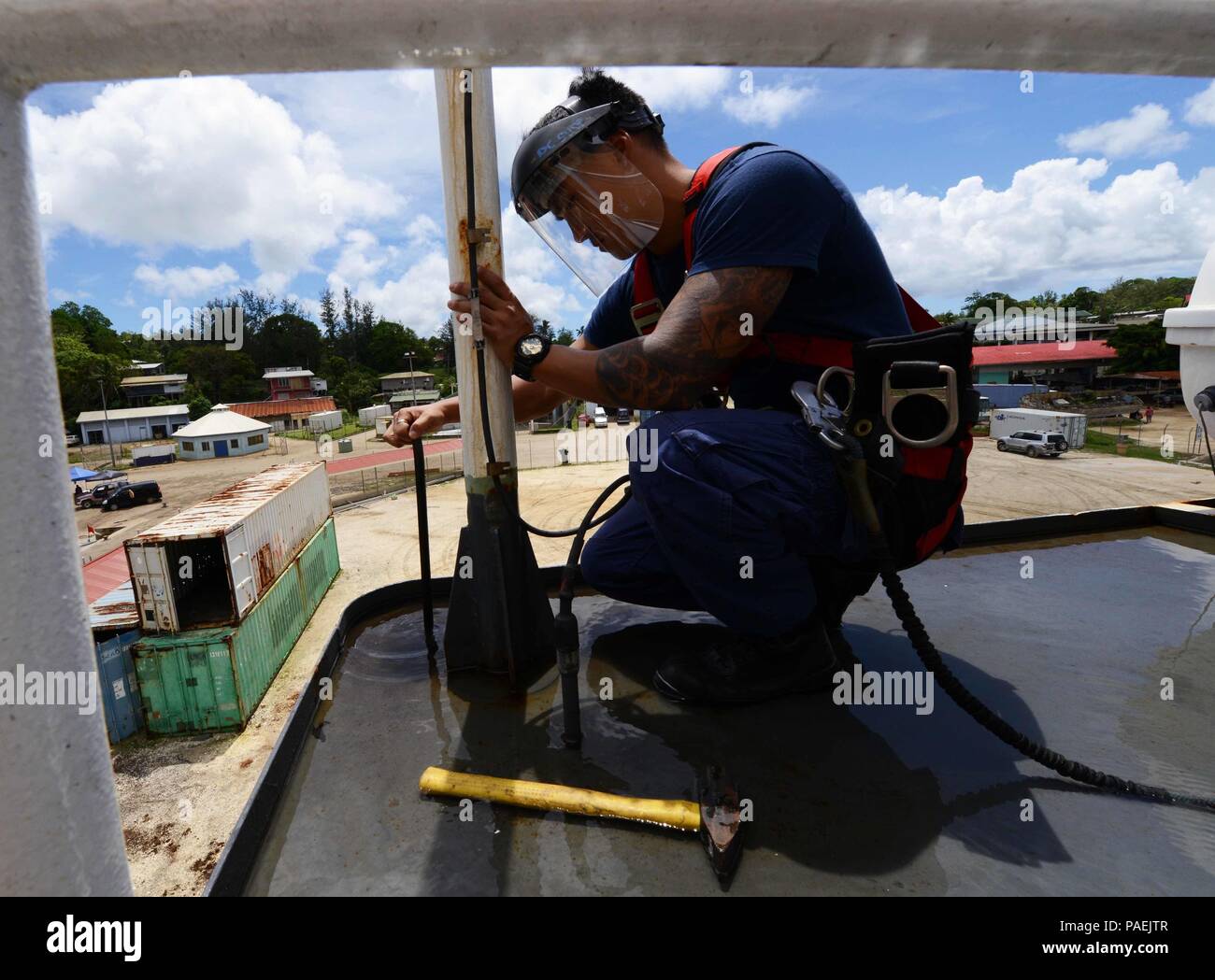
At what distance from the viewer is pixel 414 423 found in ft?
8.92

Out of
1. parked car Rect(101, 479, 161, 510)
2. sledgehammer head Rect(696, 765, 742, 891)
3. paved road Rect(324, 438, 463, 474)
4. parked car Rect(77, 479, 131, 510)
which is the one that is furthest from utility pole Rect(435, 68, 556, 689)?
paved road Rect(324, 438, 463, 474)

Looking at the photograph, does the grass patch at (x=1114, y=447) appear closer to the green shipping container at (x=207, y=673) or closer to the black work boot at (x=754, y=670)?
the green shipping container at (x=207, y=673)

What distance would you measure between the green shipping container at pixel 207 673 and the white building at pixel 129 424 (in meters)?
49.8

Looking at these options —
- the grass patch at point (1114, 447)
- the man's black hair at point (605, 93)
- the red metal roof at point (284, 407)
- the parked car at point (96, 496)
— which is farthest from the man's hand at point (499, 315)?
the red metal roof at point (284, 407)

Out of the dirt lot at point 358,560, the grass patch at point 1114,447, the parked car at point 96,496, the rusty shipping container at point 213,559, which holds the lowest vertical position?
the dirt lot at point 358,560

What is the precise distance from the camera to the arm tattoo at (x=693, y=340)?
199 cm

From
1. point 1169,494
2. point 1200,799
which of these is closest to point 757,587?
point 1200,799

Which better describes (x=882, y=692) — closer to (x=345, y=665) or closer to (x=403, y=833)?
(x=403, y=833)

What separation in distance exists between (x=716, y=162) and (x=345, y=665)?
230 cm

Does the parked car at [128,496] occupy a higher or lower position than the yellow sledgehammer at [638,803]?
lower
